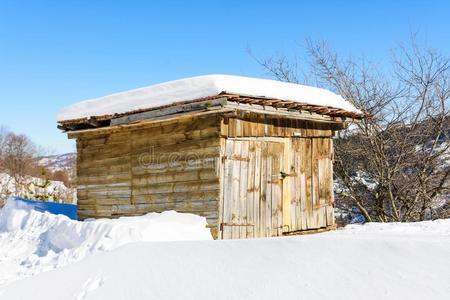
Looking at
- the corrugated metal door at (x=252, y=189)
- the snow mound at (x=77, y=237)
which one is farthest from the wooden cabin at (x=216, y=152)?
the snow mound at (x=77, y=237)

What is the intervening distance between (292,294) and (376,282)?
70 centimetres

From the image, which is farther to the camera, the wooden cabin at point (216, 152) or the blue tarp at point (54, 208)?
the blue tarp at point (54, 208)

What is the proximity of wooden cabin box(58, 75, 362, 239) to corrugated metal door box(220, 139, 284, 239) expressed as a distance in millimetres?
19

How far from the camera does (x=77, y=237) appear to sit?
7.82m

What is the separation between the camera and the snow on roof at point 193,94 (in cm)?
795

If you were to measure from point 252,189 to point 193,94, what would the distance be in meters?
2.13

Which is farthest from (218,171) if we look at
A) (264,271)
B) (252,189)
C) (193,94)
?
(264,271)

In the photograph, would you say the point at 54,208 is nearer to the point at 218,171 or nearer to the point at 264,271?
the point at 218,171

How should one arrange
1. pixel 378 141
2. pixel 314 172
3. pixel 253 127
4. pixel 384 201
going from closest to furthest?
pixel 253 127, pixel 314 172, pixel 378 141, pixel 384 201

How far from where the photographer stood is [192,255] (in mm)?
5020

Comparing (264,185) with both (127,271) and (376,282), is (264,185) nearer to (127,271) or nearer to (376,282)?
(127,271)

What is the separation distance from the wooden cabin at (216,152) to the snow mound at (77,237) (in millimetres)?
456

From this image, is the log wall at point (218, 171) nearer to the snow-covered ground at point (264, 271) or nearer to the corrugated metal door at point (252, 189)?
the corrugated metal door at point (252, 189)

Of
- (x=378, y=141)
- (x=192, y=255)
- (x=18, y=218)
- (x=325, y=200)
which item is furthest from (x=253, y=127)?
(x=378, y=141)
